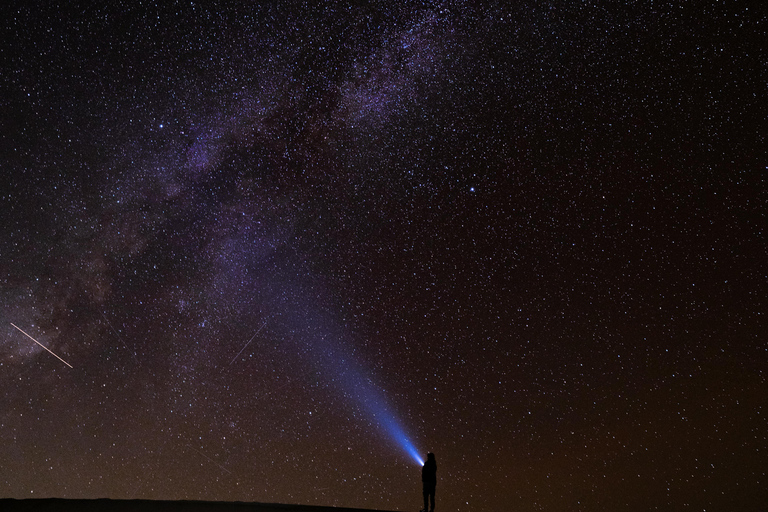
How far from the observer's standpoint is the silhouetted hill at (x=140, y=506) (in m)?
8.73

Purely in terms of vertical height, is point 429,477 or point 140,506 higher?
point 140,506

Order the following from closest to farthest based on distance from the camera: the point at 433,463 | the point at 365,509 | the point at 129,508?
1. the point at 433,463
2. the point at 129,508
3. the point at 365,509

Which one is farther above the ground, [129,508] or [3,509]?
[3,509]

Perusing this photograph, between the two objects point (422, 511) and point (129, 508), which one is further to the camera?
point (129, 508)

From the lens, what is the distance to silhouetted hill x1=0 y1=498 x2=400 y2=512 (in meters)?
8.73

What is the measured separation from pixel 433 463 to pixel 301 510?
110 inches

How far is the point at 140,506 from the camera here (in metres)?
8.88

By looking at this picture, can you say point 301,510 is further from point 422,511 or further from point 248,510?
point 422,511

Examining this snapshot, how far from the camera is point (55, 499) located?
9.71 meters

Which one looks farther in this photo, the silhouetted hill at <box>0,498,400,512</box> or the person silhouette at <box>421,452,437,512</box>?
the silhouetted hill at <box>0,498,400,512</box>

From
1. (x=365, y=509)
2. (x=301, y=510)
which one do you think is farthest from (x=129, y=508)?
(x=365, y=509)

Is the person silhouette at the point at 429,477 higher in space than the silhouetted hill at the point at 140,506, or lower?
lower

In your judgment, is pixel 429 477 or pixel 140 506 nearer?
pixel 429 477

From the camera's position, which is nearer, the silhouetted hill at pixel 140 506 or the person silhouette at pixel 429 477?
the person silhouette at pixel 429 477
